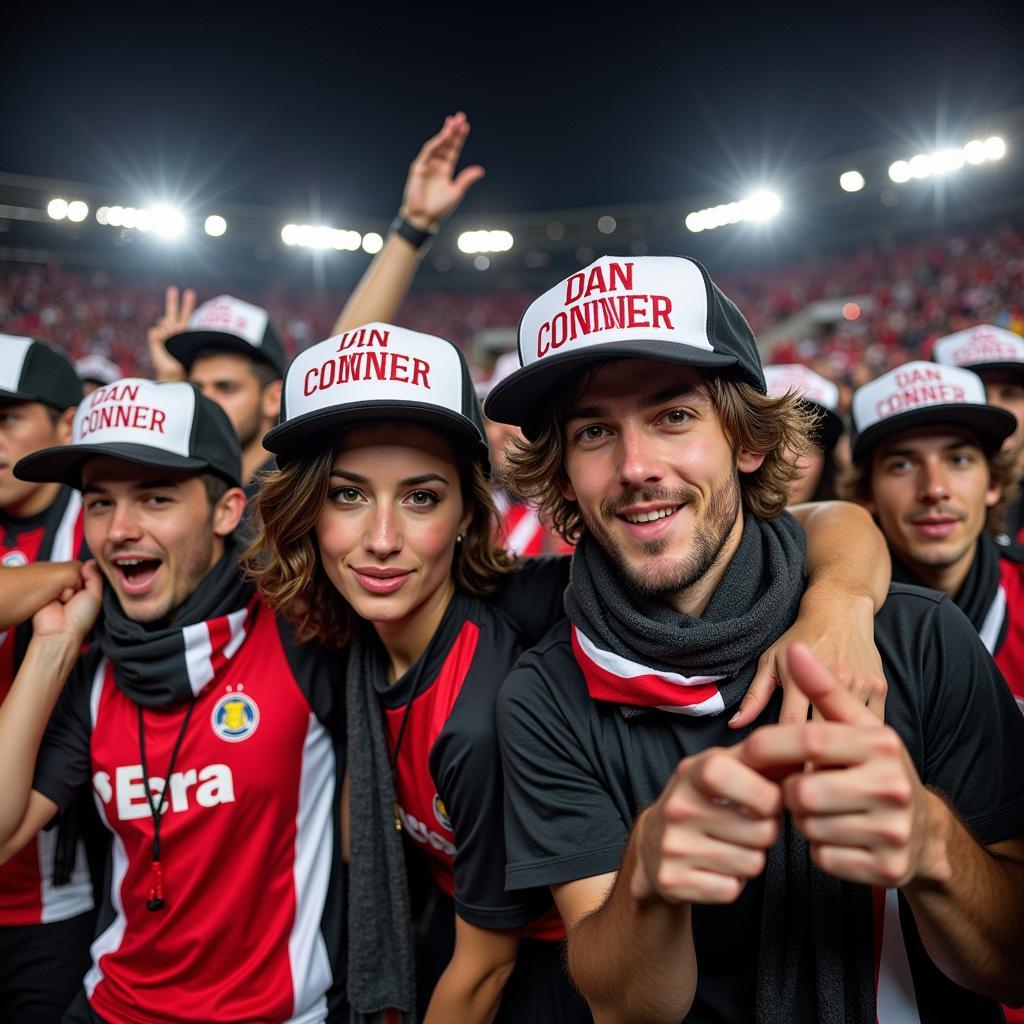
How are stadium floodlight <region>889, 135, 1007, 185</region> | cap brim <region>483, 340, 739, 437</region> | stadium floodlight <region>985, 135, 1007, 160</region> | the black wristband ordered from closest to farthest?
cap brim <region>483, 340, 739, 437</region> → the black wristband → stadium floodlight <region>985, 135, 1007, 160</region> → stadium floodlight <region>889, 135, 1007, 185</region>

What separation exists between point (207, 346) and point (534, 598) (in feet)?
9.56

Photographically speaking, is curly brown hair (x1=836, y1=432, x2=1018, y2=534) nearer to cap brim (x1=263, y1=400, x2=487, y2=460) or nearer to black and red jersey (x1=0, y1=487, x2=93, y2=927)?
cap brim (x1=263, y1=400, x2=487, y2=460)

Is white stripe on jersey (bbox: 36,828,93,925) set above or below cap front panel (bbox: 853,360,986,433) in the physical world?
below

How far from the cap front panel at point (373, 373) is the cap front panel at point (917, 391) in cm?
165

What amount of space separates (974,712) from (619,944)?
82cm

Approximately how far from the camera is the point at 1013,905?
1.23 meters

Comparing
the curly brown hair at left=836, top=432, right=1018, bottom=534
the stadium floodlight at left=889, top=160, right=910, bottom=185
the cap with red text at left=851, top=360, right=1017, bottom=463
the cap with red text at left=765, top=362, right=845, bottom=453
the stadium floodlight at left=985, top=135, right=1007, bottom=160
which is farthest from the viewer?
the stadium floodlight at left=889, top=160, right=910, bottom=185

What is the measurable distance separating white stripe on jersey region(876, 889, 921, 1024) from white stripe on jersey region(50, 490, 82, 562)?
2.91m

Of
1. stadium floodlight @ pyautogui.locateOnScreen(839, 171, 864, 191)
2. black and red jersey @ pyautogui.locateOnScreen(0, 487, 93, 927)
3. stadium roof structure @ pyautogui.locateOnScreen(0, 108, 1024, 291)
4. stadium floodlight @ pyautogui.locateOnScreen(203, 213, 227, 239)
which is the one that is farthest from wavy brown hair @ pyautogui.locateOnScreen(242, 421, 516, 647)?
stadium floodlight @ pyautogui.locateOnScreen(203, 213, 227, 239)

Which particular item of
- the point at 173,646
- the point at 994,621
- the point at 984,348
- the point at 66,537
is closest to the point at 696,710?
the point at 173,646

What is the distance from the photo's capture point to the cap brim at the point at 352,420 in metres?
1.83

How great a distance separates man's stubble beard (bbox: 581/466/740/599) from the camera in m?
1.56

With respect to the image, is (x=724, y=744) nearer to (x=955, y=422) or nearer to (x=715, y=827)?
(x=715, y=827)

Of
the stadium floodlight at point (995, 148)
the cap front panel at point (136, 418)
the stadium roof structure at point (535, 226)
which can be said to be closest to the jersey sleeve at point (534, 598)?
the cap front panel at point (136, 418)
